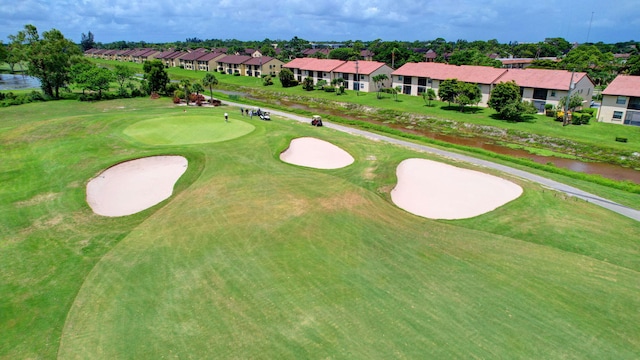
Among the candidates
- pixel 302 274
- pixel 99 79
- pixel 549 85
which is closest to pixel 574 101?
pixel 549 85

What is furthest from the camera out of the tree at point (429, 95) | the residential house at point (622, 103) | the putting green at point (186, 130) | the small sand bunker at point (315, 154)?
the tree at point (429, 95)

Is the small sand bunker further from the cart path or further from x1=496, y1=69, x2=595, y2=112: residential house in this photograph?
x1=496, y1=69, x2=595, y2=112: residential house

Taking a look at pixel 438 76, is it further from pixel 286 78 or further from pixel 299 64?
pixel 299 64

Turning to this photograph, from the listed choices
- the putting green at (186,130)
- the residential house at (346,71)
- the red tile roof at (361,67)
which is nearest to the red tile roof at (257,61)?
the residential house at (346,71)

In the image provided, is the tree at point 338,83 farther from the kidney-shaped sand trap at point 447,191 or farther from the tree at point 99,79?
the kidney-shaped sand trap at point 447,191

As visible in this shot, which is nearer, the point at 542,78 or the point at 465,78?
the point at 542,78
